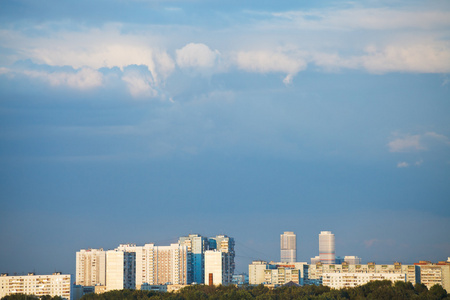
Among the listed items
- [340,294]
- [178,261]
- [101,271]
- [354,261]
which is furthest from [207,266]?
[354,261]

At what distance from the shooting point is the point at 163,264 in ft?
236

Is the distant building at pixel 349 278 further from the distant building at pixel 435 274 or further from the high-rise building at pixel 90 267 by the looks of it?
the high-rise building at pixel 90 267

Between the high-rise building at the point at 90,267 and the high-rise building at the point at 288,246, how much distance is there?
213 feet

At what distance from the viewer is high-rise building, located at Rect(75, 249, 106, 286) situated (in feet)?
244

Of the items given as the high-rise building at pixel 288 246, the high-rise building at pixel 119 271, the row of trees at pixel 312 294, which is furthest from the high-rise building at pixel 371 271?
the high-rise building at pixel 288 246

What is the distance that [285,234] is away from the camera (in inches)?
5453

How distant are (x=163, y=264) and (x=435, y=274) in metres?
26.0

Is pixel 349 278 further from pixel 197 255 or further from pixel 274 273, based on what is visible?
pixel 197 255

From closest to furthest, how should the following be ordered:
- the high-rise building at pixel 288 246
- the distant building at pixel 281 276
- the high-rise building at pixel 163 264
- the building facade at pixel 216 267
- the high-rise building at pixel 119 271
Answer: the high-rise building at pixel 119 271, the building facade at pixel 216 267, the high-rise building at pixel 163 264, the distant building at pixel 281 276, the high-rise building at pixel 288 246

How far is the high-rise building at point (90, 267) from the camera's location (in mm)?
74250

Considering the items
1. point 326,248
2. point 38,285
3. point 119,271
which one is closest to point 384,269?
point 119,271

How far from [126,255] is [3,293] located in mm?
12657

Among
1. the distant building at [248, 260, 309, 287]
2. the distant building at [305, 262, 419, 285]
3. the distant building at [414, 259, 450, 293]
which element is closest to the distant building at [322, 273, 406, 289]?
the distant building at [305, 262, 419, 285]

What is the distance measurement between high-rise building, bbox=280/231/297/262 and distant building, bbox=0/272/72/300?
8024 cm
